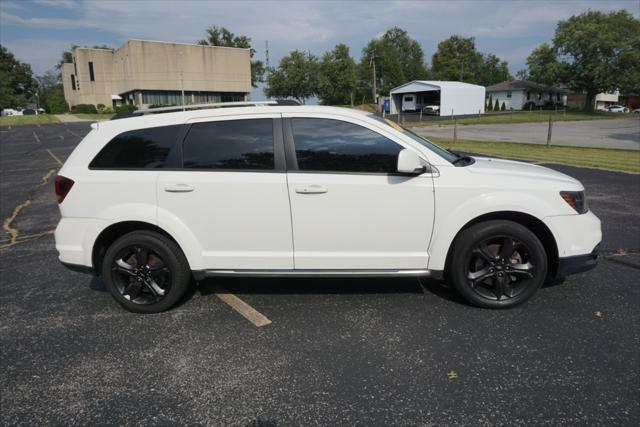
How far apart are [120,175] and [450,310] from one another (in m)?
3.10

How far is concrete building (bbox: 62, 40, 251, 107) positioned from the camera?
2832 inches

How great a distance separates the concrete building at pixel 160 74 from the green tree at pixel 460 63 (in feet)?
163

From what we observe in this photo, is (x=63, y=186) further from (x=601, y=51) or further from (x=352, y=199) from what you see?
(x=601, y=51)

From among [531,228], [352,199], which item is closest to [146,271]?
[352,199]

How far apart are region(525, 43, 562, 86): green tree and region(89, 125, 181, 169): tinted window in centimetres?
7213

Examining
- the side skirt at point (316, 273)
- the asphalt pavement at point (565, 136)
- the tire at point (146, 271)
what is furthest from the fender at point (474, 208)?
the asphalt pavement at point (565, 136)

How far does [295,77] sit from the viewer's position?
76.6 metres

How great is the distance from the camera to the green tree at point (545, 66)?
65.2 meters

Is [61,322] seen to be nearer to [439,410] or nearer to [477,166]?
[439,410]

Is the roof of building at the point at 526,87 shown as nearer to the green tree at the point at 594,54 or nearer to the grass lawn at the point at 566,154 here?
the green tree at the point at 594,54

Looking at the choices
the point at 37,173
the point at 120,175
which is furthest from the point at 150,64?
the point at 120,175

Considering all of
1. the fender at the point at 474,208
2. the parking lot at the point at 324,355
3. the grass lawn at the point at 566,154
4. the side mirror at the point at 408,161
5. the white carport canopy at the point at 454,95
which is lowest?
the parking lot at the point at 324,355

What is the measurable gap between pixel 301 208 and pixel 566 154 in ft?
48.2

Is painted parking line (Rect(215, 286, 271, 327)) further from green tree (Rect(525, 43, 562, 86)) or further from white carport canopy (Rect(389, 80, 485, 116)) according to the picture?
green tree (Rect(525, 43, 562, 86))
